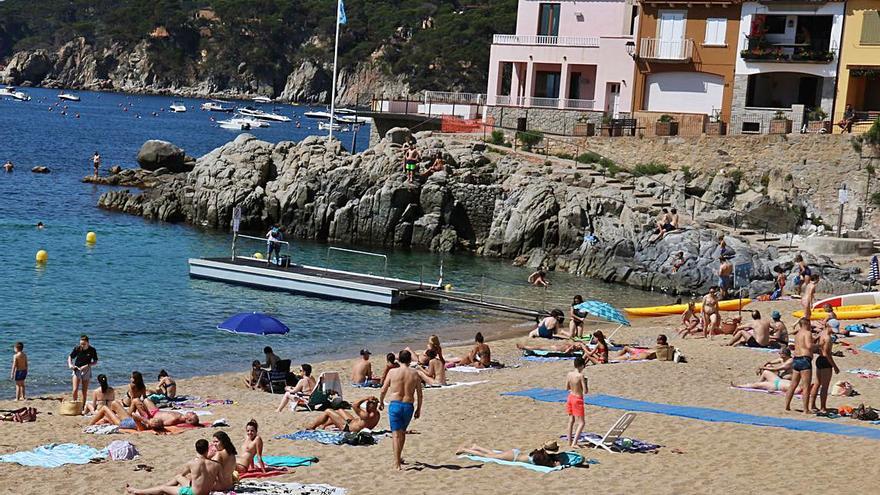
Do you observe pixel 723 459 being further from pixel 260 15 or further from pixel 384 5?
pixel 260 15

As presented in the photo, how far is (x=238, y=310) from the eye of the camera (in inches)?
1272

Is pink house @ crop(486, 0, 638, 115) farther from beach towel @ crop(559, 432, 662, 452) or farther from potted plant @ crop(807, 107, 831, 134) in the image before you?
beach towel @ crop(559, 432, 662, 452)

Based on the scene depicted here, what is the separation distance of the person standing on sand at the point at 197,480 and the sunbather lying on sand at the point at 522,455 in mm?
3821

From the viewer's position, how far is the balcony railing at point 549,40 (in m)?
50.8

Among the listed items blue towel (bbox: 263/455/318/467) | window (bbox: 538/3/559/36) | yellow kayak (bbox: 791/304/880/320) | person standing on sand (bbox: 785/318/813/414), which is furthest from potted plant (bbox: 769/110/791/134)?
blue towel (bbox: 263/455/318/467)

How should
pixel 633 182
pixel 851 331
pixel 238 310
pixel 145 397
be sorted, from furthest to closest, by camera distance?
pixel 633 182 < pixel 238 310 < pixel 851 331 < pixel 145 397

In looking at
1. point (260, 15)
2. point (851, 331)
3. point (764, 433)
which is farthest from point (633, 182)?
point (260, 15)

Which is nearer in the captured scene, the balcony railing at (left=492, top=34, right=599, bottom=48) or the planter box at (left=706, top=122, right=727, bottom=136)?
the planter box at (left=706, top=122, right=727, bottom=136)

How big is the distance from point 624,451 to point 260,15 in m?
183

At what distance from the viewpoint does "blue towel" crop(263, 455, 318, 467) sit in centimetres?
1599

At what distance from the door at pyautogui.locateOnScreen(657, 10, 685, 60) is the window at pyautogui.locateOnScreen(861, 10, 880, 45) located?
7007 millimetres

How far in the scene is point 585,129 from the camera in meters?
48.0

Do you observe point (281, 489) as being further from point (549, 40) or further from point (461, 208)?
point (549, 40)

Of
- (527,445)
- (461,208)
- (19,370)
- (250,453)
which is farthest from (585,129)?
(250,453)
